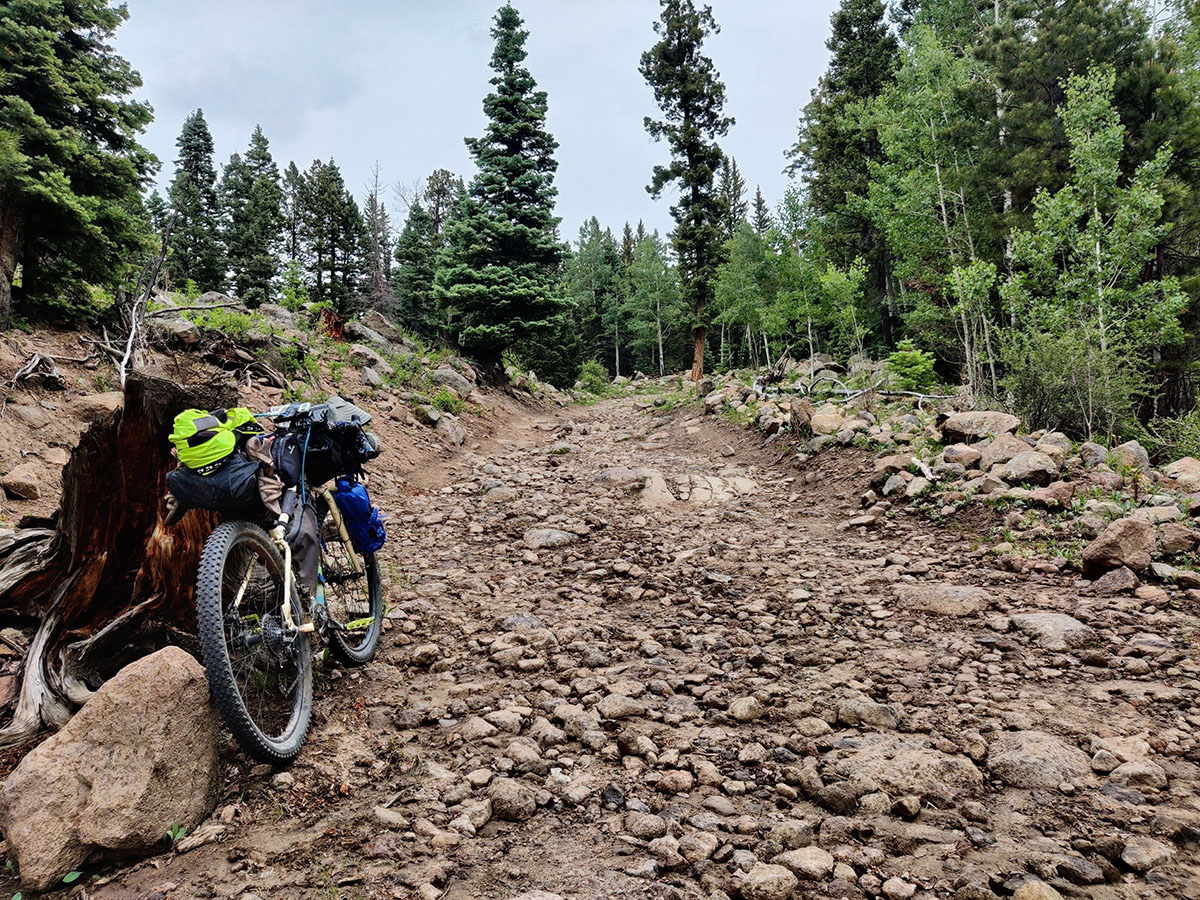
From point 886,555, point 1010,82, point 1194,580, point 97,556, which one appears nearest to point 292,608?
point 97,556

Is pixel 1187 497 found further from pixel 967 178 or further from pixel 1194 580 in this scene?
pixel 967 178

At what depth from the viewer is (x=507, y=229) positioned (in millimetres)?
17969

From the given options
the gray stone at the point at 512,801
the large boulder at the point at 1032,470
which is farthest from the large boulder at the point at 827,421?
the gray stone at the point at 512,801

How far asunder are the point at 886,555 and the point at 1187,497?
2.66 m

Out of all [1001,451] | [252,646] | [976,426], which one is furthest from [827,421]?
[252,646]

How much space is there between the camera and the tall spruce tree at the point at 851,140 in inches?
989

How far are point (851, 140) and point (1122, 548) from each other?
26045 mm

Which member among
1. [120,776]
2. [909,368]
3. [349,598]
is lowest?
[120,776]

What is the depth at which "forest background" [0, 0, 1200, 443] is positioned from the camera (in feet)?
28.1

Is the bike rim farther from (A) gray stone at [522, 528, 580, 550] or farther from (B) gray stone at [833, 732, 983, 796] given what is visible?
(A) gray stone at [522, 528, 580, 550]

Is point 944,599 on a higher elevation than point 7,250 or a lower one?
lower

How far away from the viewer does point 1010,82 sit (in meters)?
16.7

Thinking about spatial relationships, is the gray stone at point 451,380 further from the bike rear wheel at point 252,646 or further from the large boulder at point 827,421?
the bike rear wheel at point 252,646

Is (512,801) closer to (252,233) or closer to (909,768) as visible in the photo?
(909,768)
